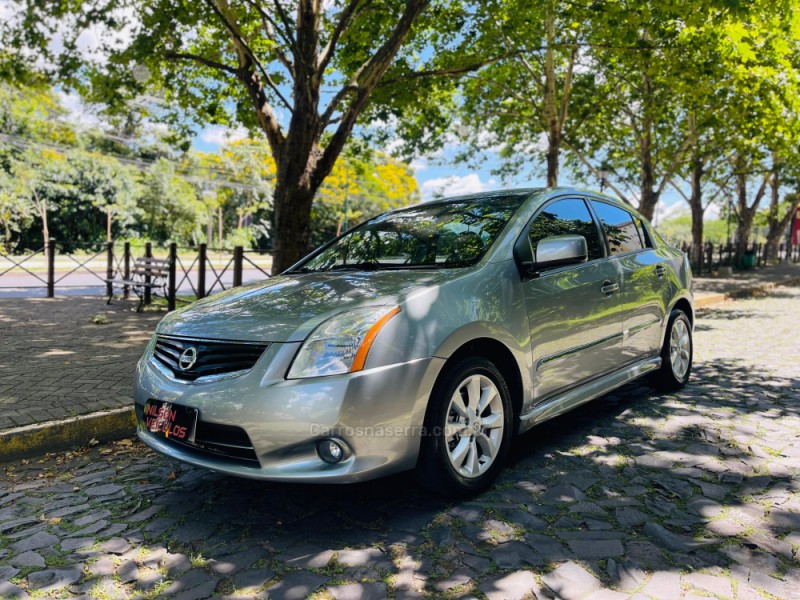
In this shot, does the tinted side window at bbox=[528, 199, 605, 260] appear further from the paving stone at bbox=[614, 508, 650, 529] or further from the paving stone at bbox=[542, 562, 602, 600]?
the paving stone at bbox=[542, 562, 602, 600]

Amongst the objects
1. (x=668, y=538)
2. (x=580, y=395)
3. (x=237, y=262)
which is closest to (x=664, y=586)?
(x=668, y=538)

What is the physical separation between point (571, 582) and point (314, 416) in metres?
1.24

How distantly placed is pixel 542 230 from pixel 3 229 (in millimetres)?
33198

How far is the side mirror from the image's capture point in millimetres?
3525

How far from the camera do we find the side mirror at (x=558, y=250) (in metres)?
3.53

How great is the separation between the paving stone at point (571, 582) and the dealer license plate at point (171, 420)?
172 centimetres

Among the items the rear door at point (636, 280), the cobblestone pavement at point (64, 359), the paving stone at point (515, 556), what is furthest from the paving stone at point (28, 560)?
the rear door at point (636, 280)

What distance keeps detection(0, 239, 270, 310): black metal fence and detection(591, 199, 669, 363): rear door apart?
6.38 meters

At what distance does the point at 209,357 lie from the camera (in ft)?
9.70

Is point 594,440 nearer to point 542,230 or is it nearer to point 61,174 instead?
point 542,230

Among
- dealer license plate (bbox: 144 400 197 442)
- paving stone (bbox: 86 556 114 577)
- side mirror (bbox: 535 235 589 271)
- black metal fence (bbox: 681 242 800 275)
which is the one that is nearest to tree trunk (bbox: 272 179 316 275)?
side mirror (bbox: 535 235 589 271)

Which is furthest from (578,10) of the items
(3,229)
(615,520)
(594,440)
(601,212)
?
(3,229)

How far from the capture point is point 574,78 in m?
17.4

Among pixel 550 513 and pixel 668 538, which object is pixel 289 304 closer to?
pixel 550 513
